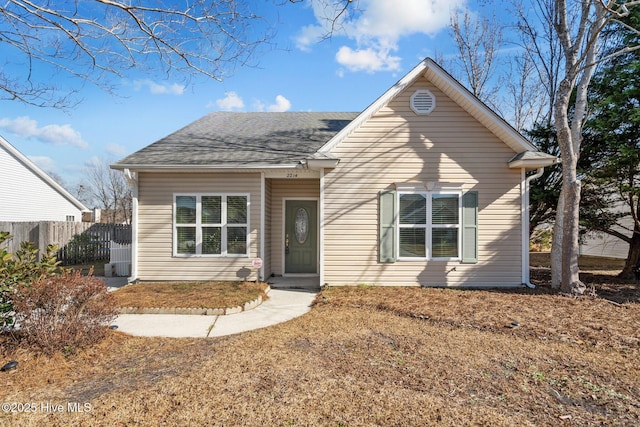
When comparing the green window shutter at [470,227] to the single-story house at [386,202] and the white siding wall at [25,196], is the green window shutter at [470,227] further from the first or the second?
the white siding wall at [25,196]

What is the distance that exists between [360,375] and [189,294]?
4.45 meters

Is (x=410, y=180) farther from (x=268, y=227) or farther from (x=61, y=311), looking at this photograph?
(x=61, y=311)

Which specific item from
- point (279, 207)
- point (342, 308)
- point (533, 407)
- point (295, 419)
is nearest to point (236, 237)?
point (279, 207)

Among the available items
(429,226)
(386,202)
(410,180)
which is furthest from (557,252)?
(386,202)

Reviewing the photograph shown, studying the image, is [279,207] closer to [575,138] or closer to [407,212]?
[407,212]

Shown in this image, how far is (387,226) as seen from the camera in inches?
308

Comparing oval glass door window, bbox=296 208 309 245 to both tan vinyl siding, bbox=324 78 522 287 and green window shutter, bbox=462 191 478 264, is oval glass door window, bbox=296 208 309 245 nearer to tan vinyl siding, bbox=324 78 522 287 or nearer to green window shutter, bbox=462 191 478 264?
tan vinyl siding, bbox=324 78 522 287

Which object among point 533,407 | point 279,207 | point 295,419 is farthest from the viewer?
point 279,207

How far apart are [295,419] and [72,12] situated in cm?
635

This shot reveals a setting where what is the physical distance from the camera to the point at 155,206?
8.09 meters

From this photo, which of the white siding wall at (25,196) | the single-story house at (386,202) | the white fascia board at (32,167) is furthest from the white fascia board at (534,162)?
the white fascia board at (32,167)

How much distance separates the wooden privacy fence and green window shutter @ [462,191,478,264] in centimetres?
1308

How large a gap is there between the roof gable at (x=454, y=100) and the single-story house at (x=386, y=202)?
5cm

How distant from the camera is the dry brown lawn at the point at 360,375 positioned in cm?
273
